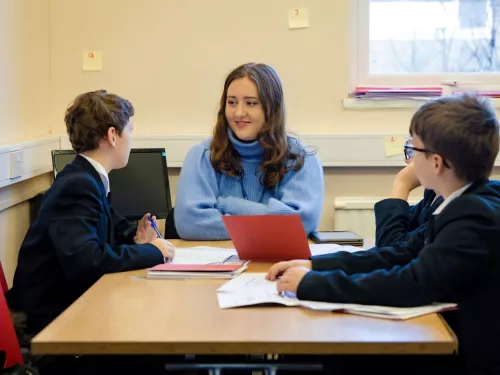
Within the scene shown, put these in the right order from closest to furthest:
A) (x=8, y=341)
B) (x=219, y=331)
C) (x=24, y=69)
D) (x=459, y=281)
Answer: (x=219, y=331) → (x=459, y=281) → (x=8, y=341) → (x=24, y=69)

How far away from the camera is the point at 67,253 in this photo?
1742mm

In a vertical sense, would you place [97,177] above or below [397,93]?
below

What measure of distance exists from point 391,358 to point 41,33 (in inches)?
95.4

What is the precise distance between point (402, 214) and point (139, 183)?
1404 mm

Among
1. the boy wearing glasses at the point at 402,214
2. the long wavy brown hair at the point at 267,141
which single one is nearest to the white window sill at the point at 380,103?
the long wavy brown hair at the point at 267,141

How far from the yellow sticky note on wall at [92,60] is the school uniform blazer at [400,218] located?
191 cm

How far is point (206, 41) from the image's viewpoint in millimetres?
3373

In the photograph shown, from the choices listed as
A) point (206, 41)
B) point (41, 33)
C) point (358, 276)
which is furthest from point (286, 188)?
point (41, 33)

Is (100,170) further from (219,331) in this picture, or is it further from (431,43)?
(431,43)

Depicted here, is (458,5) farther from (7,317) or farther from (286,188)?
(7,317)

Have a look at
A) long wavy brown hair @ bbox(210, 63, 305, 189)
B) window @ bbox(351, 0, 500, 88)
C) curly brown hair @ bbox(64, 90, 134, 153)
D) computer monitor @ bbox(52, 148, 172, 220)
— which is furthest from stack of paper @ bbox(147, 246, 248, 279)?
window @ bbox(351, 0, 500, 88)

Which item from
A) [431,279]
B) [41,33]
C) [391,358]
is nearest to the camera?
[431,279]

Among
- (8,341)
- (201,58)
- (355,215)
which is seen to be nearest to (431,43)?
(355,215)

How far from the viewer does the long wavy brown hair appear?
8.15ft
